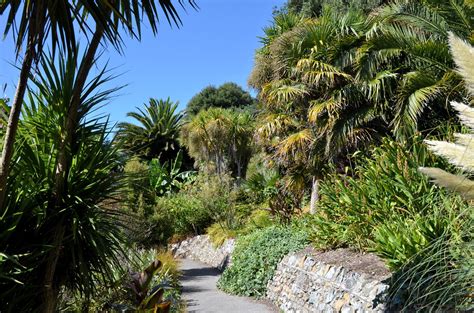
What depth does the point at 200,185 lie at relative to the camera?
23047 millimetres

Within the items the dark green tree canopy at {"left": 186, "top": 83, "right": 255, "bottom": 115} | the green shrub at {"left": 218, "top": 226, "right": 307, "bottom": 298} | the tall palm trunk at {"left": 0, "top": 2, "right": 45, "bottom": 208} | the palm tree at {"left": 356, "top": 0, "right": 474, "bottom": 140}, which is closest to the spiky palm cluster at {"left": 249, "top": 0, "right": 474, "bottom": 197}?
the palm tree at {"left": 356, "top": 0, "right": 474, "bottom": 140}

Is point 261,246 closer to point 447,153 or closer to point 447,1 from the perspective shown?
Answer: point 447,1

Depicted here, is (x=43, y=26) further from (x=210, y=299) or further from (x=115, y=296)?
(x=210, y=299)

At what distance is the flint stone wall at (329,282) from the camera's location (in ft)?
22.2

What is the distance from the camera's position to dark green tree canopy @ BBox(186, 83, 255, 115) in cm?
5053

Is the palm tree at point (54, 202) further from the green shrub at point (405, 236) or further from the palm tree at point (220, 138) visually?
the palm tree at point (220, 138)

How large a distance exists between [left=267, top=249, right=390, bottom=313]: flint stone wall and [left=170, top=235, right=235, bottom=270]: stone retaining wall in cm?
585

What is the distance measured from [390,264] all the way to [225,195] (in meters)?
15.1

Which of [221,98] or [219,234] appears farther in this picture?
[221,98]

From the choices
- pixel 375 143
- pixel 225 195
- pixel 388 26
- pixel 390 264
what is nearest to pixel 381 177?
pixel 390 264

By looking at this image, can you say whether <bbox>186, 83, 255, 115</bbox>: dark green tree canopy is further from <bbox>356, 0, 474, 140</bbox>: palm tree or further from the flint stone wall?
the flint stone wall

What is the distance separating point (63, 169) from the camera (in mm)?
4598

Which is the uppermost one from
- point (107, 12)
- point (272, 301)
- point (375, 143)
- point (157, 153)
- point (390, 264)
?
point (157, 153)

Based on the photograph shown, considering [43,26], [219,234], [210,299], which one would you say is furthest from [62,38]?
[219,234]
